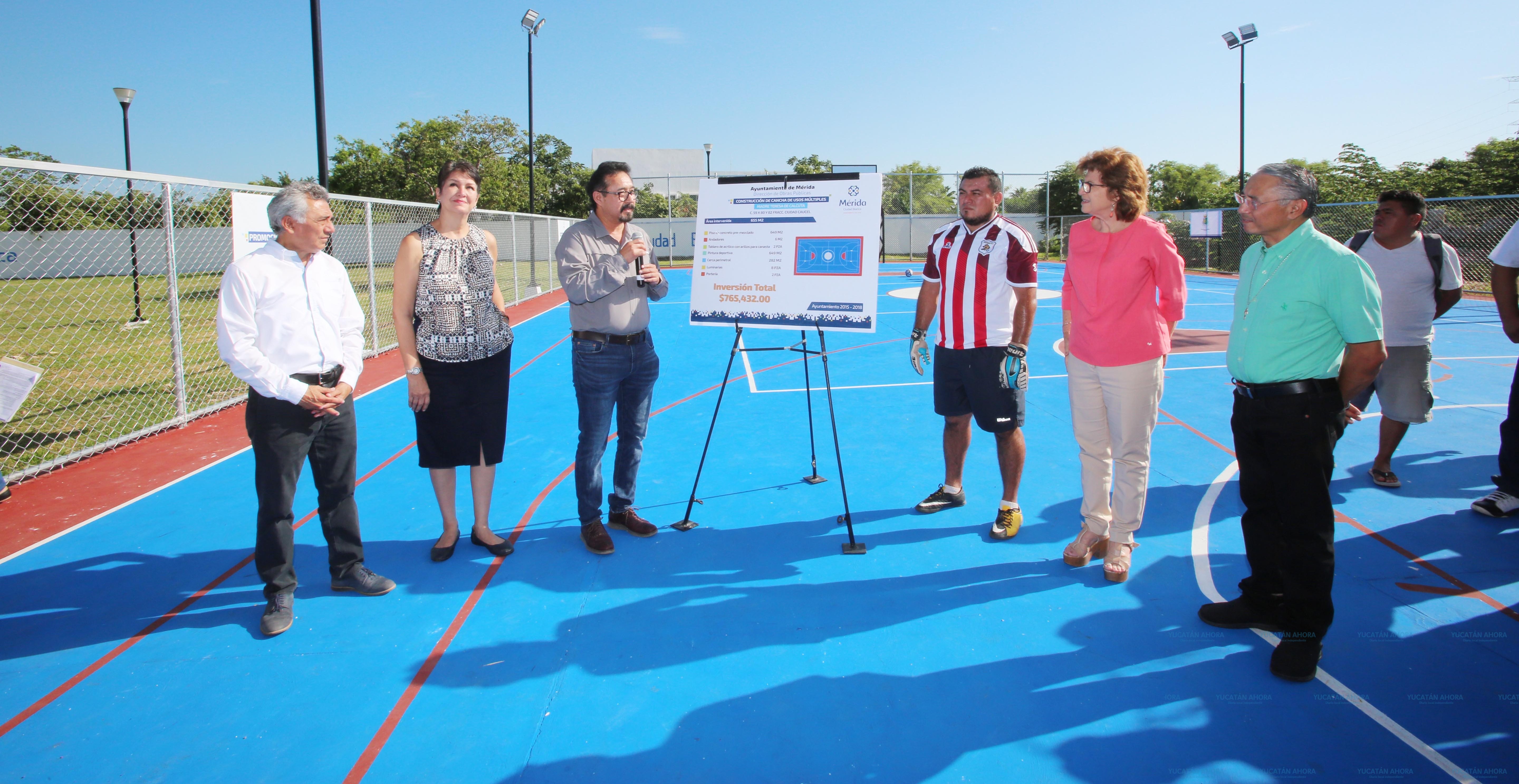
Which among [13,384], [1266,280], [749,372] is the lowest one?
[749,372]

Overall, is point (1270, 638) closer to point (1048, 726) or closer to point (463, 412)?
point (1048, 726)

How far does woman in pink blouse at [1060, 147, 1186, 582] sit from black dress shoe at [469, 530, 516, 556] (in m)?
3.02

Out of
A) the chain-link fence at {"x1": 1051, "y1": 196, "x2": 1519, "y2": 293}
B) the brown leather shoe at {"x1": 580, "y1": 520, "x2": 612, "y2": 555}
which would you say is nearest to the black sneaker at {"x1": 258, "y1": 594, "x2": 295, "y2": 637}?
the brown leather shoe at {"x1": 580, "y1": 520, "x2": 612, "y2": 555}

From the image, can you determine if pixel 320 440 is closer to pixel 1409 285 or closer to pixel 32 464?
pixel 32 464

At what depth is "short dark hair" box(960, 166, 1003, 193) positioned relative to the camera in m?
3.97

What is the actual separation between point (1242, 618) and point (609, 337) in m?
3.26

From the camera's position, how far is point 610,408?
401cm

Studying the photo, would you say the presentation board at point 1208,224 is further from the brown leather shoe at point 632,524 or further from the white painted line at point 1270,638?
the brown leather shoe at point 632,524

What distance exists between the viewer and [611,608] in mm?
3396

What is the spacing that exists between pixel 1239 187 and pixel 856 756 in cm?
3404

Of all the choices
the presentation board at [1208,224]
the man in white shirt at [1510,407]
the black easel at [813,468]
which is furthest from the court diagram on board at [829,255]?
the presentation board at [1208,224]

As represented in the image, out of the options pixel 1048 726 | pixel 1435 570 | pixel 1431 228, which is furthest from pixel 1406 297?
pixel 1431 228

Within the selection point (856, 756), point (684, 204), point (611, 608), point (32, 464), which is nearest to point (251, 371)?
point (611, 608)

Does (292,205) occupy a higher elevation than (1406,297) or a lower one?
higher
